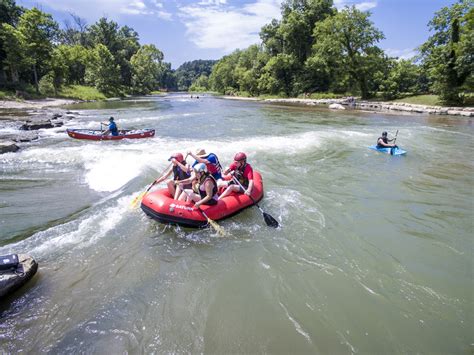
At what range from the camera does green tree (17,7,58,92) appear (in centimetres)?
3331

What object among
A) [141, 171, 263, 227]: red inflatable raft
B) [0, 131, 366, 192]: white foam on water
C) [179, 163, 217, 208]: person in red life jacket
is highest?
[179, 163, 217, 208]: person in red life jacket

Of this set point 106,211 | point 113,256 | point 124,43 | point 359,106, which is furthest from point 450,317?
point 124,43

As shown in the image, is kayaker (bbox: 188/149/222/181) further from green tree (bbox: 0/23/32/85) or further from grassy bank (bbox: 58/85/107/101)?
grassy bank (bbox: 58/85/107/101)

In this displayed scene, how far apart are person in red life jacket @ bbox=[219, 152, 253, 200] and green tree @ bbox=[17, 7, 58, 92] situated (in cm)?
3674

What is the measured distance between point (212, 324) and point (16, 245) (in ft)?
12.3

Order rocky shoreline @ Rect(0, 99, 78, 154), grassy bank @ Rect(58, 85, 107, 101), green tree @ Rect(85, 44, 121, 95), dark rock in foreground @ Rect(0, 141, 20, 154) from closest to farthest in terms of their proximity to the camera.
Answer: dark rock in foreground @ Rect(0, 141, 20, 154) < rocky shoreline @ Rect(0, 99, 78, 154) < grassy bank @ Rect(58, 85, 107, 101) < green tree @ Rect(85, 44, 121, 95)

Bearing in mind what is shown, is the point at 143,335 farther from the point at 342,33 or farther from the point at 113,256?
the point at 342,33

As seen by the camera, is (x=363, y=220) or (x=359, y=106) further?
(x=359, y=106)

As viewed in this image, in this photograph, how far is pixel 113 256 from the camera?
489 centimetres

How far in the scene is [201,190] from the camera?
19.2ft

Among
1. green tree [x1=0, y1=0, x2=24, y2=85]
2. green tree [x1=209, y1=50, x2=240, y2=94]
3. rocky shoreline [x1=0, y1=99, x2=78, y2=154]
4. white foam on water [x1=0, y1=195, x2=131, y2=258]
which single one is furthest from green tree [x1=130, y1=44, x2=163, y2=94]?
white foam on water [x1=0, y1=195, x2=131, y2=258]

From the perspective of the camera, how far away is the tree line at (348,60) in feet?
89.1

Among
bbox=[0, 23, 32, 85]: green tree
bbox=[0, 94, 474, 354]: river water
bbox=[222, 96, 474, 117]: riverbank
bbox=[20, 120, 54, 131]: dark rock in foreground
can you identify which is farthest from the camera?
bbox=[0, 23, 32, 85]: green tree

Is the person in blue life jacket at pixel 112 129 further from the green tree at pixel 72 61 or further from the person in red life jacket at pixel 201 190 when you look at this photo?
the green tree at pixel 72 61
